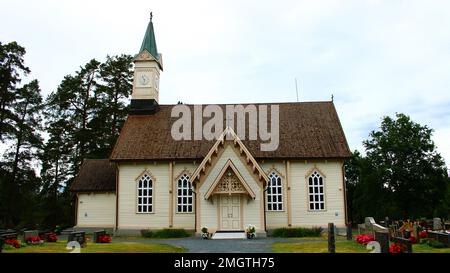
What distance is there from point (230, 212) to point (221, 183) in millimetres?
2365

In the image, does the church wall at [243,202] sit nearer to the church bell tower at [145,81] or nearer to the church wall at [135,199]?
the church wall at [135,199]

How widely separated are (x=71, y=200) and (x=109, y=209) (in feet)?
42.4

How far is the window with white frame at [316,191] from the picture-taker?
31422 millimetres

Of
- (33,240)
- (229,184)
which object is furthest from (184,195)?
(33,240)

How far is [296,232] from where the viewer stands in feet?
97.2

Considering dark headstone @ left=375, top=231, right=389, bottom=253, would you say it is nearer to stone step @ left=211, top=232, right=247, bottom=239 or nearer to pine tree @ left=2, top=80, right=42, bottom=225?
stone step @ left=211, top=232, right=247, bottom=239

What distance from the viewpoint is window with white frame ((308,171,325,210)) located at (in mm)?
31422

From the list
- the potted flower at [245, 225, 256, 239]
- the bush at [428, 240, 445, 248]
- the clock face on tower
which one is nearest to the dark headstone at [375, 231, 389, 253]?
the bush at [428, 240, 445, 248]

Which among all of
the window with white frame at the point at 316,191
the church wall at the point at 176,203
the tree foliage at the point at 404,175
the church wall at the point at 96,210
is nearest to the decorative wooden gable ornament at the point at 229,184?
the church wall at the point at 176,203

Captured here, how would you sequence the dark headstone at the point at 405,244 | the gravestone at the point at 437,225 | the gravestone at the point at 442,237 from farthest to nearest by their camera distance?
the gravestone at the point at 437,225
the gravestone at the point at 442,237
the dark headstone at the point at 405,244

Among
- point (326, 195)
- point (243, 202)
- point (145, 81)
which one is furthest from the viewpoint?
point (145, 81)

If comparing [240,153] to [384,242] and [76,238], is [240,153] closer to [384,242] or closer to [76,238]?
[76,238]

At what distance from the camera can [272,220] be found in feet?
103
